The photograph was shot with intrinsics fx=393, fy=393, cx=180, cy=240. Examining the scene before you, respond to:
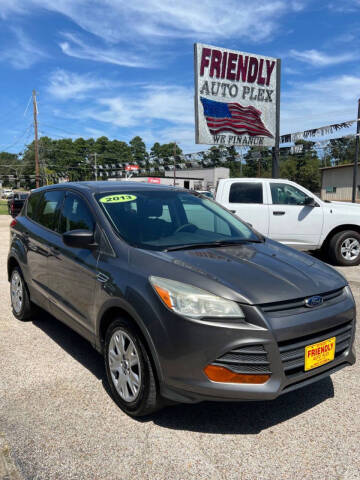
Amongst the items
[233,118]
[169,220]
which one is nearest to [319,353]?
[169,220]

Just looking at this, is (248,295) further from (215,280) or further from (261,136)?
(261,136)

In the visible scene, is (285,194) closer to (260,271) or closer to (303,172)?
(260,271)

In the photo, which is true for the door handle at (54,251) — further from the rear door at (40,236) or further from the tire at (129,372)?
the tire at (129,372)

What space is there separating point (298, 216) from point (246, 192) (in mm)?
1217

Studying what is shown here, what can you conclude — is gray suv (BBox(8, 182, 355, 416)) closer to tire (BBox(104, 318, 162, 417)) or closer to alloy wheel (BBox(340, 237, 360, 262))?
tire (BBox(104, 318, 162, 417))

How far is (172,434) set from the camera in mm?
2547

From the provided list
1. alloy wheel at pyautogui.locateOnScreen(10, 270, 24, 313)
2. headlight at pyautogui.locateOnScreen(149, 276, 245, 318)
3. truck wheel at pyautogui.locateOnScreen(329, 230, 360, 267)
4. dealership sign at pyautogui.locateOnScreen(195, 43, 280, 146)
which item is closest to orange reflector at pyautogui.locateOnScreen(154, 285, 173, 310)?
headlight at pyautogui.locateOnScreen(149, 276, 245, 318)

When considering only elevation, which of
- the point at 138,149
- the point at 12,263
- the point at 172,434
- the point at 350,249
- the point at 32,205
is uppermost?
the point at 138,149

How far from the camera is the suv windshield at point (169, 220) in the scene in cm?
313

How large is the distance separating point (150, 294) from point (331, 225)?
6.49 metres

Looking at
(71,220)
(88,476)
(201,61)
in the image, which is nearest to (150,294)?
(88,476)

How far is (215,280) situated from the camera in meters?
2.46

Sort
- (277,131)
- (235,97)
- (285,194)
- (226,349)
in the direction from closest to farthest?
(226,349) < (285,194) < (235,97) < (277,131)

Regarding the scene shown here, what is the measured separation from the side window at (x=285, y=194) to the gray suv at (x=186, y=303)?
4784 millimetres
